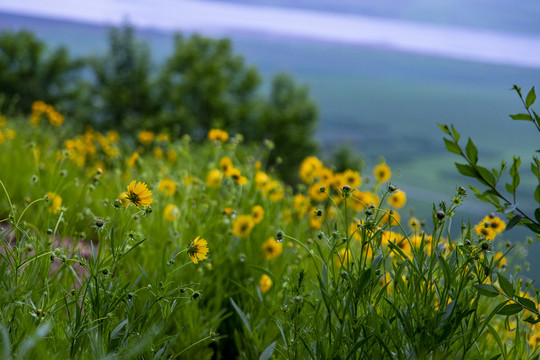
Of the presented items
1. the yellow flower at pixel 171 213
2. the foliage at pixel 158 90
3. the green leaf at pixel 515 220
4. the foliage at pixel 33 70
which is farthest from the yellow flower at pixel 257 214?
the foliage at pixel 33 70

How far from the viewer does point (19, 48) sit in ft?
47.3

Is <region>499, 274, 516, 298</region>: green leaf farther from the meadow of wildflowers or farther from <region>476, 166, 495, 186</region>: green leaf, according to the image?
<region>476, 166, 495, 186</region>: green leaf

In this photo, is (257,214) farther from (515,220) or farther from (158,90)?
(158,90)

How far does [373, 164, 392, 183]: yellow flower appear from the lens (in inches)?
83.1

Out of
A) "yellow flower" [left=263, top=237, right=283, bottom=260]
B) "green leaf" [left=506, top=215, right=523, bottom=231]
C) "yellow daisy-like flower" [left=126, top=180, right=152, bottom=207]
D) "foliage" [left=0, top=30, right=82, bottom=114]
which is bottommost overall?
"foliage" [left=0, top=30, right=82, bottom=114]

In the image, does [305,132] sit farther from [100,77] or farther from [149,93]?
[100,77]

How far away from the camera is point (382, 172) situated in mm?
2123

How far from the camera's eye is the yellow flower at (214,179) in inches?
86.7

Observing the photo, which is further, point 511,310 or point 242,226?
point 242,226

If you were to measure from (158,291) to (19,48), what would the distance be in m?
15.1

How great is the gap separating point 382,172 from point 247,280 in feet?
2.27

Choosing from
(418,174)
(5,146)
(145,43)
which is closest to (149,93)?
(145,43)

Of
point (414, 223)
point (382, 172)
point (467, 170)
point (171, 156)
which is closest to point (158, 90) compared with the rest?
point (171, 156)

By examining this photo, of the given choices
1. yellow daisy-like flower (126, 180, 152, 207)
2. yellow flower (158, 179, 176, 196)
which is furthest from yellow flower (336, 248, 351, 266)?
yellow flower (158, 179, 176, 196)
